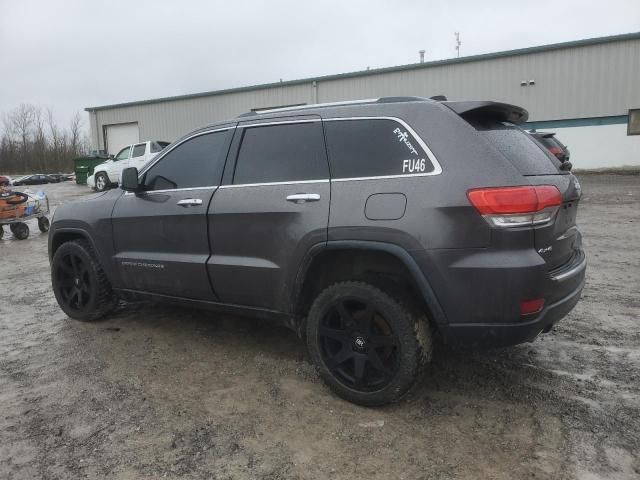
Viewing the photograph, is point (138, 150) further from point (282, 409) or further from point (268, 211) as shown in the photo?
point (282, 409)

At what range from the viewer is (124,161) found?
2109 centimetres

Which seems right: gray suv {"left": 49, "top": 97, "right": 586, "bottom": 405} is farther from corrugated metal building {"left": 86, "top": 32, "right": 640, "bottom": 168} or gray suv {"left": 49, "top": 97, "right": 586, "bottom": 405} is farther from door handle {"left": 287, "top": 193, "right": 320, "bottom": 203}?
corrugated metal building {"left": 86, "top": 32, "right": 640, "bottom": 168}

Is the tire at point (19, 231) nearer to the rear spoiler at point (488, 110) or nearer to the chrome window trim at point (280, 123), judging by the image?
the chrome window trim at point (280, 123)

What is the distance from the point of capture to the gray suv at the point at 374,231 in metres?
2.67

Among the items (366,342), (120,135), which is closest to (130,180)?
(366,342)

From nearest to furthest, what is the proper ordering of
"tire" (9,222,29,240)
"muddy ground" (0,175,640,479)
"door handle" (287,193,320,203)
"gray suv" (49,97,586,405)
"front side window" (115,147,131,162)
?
1. "muddy ground" (0,175,640,479)
2. "gray suv" (49,97,586,405)
3. "door handle" (287,193,320,203)
4. "tire" (9,222,29,240)
5. "front side window" (115,147,131,162)

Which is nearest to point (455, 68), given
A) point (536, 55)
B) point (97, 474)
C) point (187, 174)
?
point (536, 55)

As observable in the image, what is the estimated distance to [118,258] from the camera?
4.38 meters

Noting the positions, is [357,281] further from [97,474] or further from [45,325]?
[45,325]

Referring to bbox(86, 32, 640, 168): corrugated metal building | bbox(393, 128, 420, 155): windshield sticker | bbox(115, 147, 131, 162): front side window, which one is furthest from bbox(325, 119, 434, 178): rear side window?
bbox(86, 32, 640, 168): corrugated metal building

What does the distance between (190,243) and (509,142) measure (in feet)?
7.57

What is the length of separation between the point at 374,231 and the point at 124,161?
20.2 m

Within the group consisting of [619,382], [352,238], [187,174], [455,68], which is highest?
[455,68]

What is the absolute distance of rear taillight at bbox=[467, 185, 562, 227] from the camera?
262 centimetres
